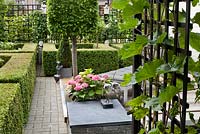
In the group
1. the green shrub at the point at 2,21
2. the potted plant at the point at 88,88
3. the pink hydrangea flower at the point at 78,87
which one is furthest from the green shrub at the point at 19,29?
the pink hydrangea flower at the point at 78,87

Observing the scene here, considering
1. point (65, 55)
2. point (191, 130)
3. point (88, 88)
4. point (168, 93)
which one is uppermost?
point (168, 93)

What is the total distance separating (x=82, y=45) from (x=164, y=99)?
977 cm

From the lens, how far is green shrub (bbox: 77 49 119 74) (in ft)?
30.5

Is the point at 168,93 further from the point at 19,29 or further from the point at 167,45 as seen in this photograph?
the point at 19,29

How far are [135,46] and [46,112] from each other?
5.19 metres

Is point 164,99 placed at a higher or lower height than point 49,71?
higher

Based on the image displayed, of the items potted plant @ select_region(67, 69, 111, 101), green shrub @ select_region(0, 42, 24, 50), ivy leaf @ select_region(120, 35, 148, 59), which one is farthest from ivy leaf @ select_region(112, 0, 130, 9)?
green shrub @ select_region(0, 42, 24, 50)

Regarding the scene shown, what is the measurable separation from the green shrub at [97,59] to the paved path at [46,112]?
3.97 feet

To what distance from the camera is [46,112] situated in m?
6.05

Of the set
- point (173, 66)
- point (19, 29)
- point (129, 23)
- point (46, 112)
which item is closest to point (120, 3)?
point (129, 23)

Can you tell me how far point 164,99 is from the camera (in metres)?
0.97

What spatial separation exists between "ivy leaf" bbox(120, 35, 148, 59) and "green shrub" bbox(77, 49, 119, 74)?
8140 millimetres

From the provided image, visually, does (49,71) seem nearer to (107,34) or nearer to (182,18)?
(107,34)

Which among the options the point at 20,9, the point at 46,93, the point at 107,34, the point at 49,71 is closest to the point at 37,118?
the point at 46,93
